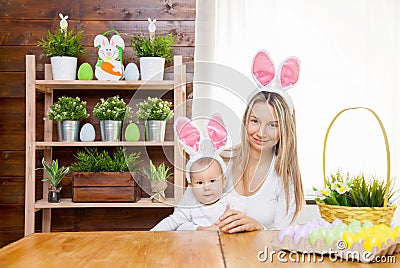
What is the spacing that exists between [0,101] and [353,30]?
6.08 ft

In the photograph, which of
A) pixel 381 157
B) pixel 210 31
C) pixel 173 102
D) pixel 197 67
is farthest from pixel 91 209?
pixel 381 157

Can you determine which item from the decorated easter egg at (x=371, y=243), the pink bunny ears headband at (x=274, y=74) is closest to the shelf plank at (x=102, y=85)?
the pink bunny ears headband at (x=274, y=74)

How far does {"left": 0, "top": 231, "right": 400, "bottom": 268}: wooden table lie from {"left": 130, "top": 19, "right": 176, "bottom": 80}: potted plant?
52.1 inches

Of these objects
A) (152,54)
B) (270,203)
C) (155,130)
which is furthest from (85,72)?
(270,203)

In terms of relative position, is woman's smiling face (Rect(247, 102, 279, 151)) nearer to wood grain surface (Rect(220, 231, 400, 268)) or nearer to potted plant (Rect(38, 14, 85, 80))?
wood grain surface (Rect(220, 231, 400, 268))

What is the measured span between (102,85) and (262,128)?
3.21ft

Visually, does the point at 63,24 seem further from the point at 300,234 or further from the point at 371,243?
the point at 371,243

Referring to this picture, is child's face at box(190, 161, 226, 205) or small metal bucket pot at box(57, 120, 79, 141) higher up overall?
small metal bucket pot at box(57, 120, 79, 141)

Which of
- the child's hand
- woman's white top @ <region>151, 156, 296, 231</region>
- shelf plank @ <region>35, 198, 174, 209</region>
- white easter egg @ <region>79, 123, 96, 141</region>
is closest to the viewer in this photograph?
the child's hand

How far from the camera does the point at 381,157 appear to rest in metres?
2.90

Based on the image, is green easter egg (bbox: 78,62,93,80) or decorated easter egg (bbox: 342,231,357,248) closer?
decorated easter egg (bbox: 342,231,357,248)

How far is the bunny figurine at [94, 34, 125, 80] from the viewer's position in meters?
2.76

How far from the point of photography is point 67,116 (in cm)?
275

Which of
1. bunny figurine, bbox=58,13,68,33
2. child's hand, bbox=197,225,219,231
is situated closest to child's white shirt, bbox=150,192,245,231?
child's hand, bbox=197,225,219,231
